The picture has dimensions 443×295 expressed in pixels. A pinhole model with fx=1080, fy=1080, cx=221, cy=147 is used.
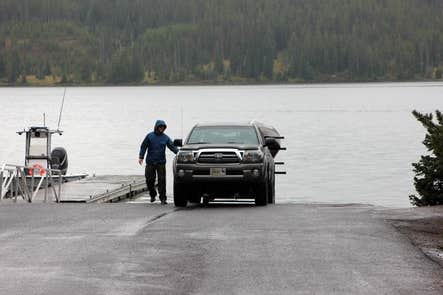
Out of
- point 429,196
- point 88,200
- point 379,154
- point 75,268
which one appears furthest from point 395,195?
point 75,268

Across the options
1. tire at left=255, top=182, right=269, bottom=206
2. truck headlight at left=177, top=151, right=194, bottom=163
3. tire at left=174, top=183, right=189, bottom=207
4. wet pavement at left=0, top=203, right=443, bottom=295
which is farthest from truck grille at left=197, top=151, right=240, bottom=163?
wet pavement at left=0, top=203, right=443, bottom=295

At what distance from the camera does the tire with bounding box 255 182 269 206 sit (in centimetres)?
2247

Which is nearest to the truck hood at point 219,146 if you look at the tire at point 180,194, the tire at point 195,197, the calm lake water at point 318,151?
the tire at point 180,194

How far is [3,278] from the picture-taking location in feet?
38.7

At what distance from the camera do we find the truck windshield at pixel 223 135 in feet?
75.6

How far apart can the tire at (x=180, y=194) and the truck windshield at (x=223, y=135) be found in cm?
117

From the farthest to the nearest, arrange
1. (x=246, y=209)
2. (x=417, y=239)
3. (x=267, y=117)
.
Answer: (x=267, y=117) < (x=246, y=209) < (x=417, y=239)

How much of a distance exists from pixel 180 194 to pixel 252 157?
5.66 ft

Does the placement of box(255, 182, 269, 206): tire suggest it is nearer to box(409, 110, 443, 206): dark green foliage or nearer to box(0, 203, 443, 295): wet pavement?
box(0, 203, 443, 295): wet pavement

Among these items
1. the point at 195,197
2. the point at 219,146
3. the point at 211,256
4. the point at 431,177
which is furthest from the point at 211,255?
the point at 431,177

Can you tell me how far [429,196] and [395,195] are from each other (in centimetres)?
2459

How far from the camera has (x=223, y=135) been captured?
23297 mm

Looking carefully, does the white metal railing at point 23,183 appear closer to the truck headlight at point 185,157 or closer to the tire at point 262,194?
the truck headlight at point 185,157

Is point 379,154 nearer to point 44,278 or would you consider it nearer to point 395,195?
point 395,195
